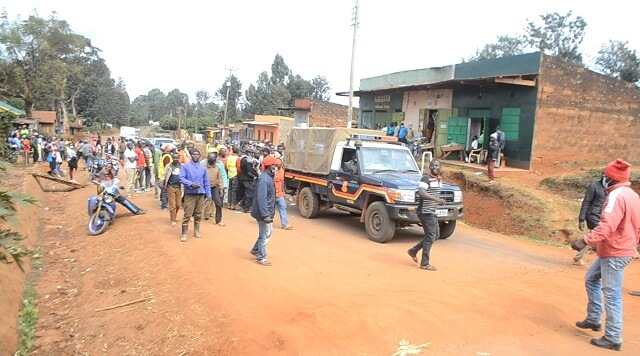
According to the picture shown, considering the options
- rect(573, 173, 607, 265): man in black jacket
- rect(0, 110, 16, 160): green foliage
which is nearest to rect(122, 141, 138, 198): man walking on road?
rect(0, 110, 16, 160): green foliage

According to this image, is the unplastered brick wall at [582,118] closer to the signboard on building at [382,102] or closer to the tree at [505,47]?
the signboard on building at [382,102]

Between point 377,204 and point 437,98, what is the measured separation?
14112 mm

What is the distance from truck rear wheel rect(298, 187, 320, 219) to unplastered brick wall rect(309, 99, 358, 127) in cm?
2710

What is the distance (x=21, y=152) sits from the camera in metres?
24.7

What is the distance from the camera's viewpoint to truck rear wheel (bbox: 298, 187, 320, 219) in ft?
40.8

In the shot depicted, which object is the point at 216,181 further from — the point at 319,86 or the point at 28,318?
the point at 319,86

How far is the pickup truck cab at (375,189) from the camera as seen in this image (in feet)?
30.8

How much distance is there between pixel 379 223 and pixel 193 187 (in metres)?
3.75

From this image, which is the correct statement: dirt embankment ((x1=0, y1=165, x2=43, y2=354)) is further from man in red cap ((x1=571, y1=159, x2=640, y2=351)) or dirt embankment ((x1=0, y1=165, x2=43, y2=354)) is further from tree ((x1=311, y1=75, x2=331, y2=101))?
tree ((x1=311, y1=75, x2=331, y2=101))

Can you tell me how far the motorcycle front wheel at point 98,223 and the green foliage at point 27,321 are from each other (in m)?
2.81

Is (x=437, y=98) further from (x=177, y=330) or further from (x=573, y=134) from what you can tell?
(x=177, y=330)

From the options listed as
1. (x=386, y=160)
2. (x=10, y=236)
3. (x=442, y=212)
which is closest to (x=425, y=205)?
(x=442, y=212)

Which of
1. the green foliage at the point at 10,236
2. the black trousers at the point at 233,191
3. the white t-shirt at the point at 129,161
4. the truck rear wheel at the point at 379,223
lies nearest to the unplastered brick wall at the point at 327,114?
the white t-shirt at the point at 129,161

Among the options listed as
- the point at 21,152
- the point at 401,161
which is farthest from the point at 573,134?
the point at 21,152
